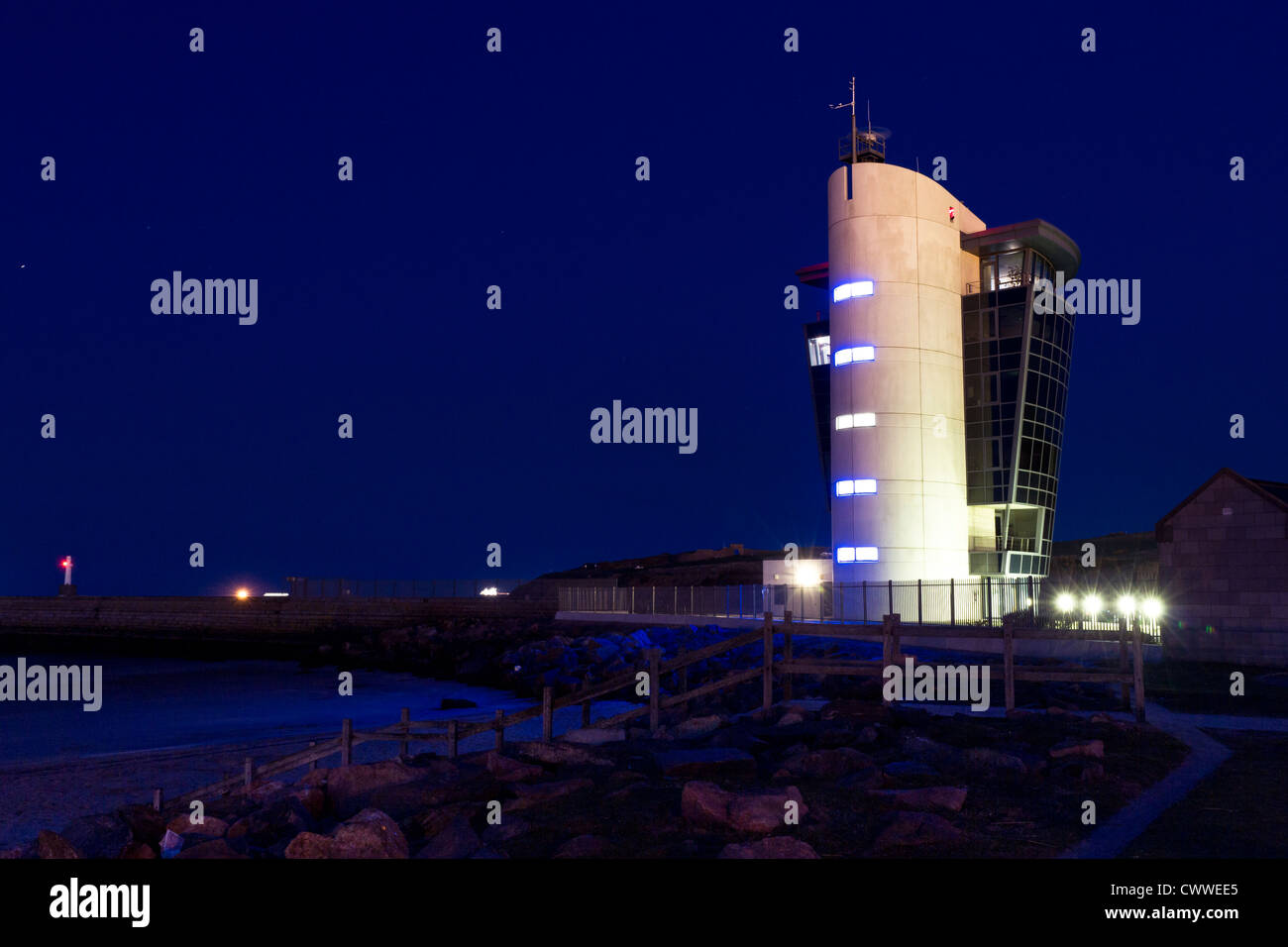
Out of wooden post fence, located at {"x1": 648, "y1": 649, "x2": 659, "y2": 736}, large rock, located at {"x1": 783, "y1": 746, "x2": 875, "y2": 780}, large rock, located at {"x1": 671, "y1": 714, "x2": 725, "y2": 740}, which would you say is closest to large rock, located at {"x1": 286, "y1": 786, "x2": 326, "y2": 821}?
wooden post fence, located at {"x1": 648, "y1": 649, "x2": 659, "y2": 736}

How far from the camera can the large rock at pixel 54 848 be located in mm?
13430

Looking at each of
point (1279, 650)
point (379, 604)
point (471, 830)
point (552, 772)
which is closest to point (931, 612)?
point (1279, 650)

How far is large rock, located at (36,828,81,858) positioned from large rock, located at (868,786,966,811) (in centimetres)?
1038

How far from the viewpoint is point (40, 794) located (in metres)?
22.2

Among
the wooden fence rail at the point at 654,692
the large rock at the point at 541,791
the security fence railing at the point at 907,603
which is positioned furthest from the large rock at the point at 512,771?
the security fence railing at the point at 907,603

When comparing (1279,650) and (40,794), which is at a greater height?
(1279,650)

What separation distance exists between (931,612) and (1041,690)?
1912 centimetres

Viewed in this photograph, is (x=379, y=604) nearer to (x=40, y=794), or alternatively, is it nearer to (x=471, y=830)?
(x=40, y=794)

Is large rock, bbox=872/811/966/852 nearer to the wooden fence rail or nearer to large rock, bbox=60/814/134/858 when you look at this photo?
the wooden fence rail

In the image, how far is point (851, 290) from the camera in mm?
47938

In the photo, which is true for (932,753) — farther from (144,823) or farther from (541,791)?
(144,823)

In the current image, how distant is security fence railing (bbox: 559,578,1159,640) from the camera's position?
38.4m

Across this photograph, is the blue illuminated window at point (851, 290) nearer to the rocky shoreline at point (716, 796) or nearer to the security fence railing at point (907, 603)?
the security fence railing at point (907, 603)

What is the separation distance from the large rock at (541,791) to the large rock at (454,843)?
1.54m
